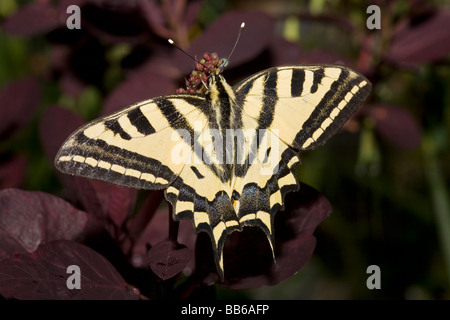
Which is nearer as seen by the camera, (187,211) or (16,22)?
(187,211)

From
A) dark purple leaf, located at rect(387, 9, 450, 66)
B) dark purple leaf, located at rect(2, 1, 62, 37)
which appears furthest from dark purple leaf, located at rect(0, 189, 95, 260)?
dark purple leaf, located at rect(387, 9, 450, 66)

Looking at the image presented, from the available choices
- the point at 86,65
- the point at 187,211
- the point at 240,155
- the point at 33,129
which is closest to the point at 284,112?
the point at 240,155

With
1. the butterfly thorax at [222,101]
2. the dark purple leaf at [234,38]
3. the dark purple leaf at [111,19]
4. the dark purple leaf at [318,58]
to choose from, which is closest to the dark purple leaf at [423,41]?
the dark purple leaf at [318,58]

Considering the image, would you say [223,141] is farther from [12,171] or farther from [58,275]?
[12,171]

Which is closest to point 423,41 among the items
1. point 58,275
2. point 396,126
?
point 396,126

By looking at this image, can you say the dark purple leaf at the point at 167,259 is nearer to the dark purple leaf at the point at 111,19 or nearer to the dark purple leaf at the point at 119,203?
the dark purple leaf at the point at 119,203
